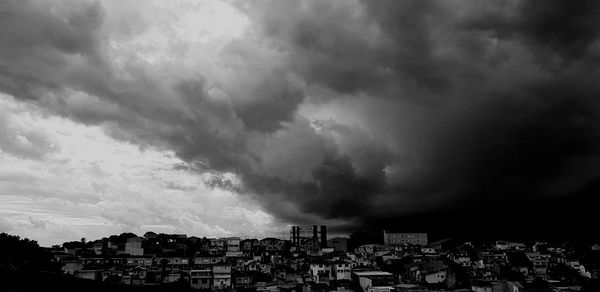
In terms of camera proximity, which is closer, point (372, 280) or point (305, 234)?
point (372, 280)

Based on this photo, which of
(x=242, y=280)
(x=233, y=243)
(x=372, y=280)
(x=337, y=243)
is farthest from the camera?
(x=337, y=243)

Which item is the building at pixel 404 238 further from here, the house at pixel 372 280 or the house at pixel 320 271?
the house at pixel 372 280

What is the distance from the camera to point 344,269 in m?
88.1

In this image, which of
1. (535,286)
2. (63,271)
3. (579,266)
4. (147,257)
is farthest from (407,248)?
(63,271)

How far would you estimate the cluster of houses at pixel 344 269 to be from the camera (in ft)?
244

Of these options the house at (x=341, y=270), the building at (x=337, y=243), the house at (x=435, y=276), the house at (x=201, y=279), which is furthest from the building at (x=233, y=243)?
the house at (x=435, y=276)

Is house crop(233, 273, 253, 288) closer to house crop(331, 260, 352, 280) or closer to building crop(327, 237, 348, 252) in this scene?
house crop(331, 260, 352, 280)

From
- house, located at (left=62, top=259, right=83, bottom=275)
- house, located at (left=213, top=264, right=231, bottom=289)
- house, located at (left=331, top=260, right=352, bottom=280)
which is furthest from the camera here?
house, located at (left=331, top=260, right=352, bottom=280)

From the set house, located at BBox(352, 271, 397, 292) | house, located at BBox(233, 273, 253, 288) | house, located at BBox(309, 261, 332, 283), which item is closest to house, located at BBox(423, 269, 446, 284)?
house, located at BBox(352, 271, 397, 292)

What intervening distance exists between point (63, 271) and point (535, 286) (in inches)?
2973

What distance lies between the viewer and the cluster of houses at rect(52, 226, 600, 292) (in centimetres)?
7450

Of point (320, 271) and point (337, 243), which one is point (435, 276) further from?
point (337, 243)

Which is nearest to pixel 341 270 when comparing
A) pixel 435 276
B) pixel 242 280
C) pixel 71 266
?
pixel 435 276

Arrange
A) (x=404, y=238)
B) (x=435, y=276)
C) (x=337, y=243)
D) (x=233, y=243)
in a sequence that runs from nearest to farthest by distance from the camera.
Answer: (x=435, y=276) → (x=233, y=243) → (x=337, y=243) → (x=404, y=238)
